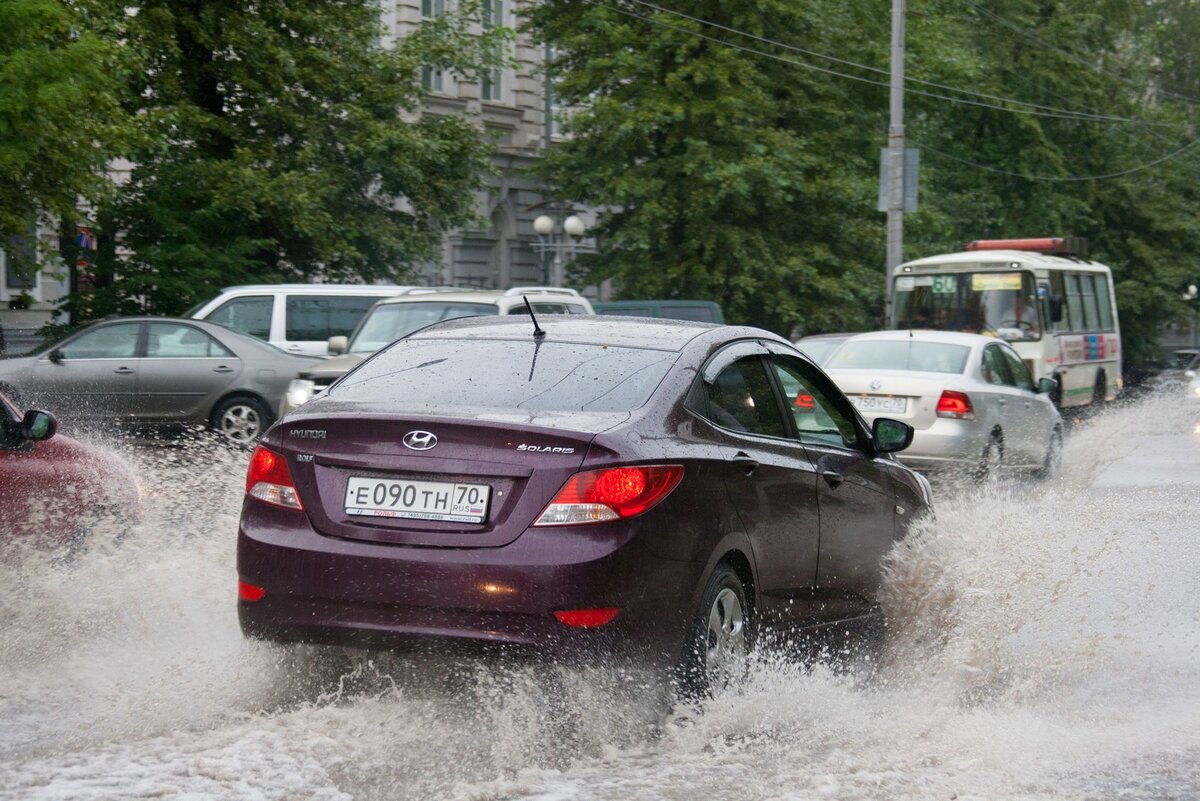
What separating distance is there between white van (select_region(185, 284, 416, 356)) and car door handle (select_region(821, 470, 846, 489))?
546 inches

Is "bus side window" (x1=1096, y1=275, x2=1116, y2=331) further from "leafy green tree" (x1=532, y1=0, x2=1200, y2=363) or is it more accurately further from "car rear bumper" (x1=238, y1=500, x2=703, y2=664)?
"car rear bumper" (x1=238, y1=500, x2=703, y2=664)

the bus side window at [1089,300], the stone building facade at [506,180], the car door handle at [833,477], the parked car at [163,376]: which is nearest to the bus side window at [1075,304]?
the bus side window at [1089,300]

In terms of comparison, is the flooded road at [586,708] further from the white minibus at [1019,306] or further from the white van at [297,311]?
the white minibus at [1019,306]

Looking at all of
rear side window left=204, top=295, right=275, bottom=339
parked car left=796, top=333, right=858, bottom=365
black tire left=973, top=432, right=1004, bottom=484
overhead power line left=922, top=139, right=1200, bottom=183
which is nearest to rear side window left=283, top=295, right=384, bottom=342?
rear side window left=204, top=295, right=275, bottom=339

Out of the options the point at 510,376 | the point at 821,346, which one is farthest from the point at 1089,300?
the point at 510,376

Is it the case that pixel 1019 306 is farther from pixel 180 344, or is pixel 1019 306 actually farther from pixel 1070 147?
pixel 1070 147

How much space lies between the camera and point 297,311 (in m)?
20.3

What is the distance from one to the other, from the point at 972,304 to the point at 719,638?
865 inches

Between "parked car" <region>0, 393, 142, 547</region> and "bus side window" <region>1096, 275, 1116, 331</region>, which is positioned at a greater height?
"bus side window" <region>1096, 275, 1116, 331</region>

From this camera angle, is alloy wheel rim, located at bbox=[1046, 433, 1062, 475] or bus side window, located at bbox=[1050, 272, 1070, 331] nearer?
alloy wheel rim, located at bbox=[1046, 433, 1062, 475]

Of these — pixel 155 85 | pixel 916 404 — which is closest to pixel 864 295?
pixel 155 85

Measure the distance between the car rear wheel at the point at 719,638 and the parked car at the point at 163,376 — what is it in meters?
12.4

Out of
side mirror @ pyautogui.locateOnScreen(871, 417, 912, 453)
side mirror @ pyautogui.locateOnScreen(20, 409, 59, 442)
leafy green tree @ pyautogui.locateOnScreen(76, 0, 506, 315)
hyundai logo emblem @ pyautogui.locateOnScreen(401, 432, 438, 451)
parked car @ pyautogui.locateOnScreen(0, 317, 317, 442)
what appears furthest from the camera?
leafy green tree @ pyautogui.locateOnScreen(76, 0, 506, 315)

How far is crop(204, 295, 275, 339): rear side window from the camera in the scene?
20141 mm
